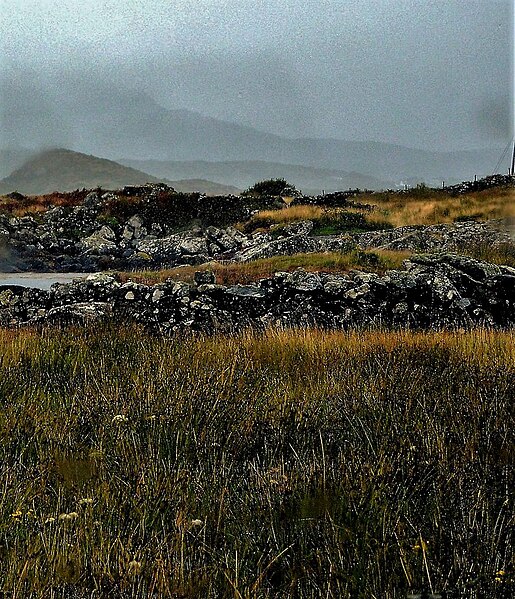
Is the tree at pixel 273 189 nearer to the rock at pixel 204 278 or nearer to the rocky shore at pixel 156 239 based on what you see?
the rocky shore at pixel 156 239

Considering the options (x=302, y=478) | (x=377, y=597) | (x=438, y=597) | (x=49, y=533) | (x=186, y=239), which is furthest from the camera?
(x=186, y=239)

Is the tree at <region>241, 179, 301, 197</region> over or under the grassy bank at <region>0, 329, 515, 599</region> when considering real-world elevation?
over

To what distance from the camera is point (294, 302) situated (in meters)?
11.0

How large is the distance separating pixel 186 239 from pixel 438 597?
93.2 feet

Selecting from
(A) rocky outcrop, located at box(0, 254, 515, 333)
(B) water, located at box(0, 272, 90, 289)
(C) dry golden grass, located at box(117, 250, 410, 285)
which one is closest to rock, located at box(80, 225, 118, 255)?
(B) water, located at box(0, 272, 90, 289)

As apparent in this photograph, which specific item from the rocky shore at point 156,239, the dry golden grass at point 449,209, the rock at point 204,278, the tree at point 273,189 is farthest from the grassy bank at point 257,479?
the tree at point 273,189

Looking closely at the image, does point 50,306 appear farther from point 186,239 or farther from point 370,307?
point 186,239

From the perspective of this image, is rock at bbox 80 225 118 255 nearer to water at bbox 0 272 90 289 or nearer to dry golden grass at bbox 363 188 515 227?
water at bbox 0 272 90 289

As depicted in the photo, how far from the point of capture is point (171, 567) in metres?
2.73

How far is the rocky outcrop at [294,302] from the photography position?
1064cm

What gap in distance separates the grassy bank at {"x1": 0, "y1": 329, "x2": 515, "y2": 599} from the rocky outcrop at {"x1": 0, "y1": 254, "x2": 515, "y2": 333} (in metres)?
3.82

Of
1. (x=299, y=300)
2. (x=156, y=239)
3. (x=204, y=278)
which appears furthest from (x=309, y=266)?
(x=156, y=239)

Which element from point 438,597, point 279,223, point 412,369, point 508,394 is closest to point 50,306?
point 412,369

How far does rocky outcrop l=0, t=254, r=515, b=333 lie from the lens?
10.6 m
